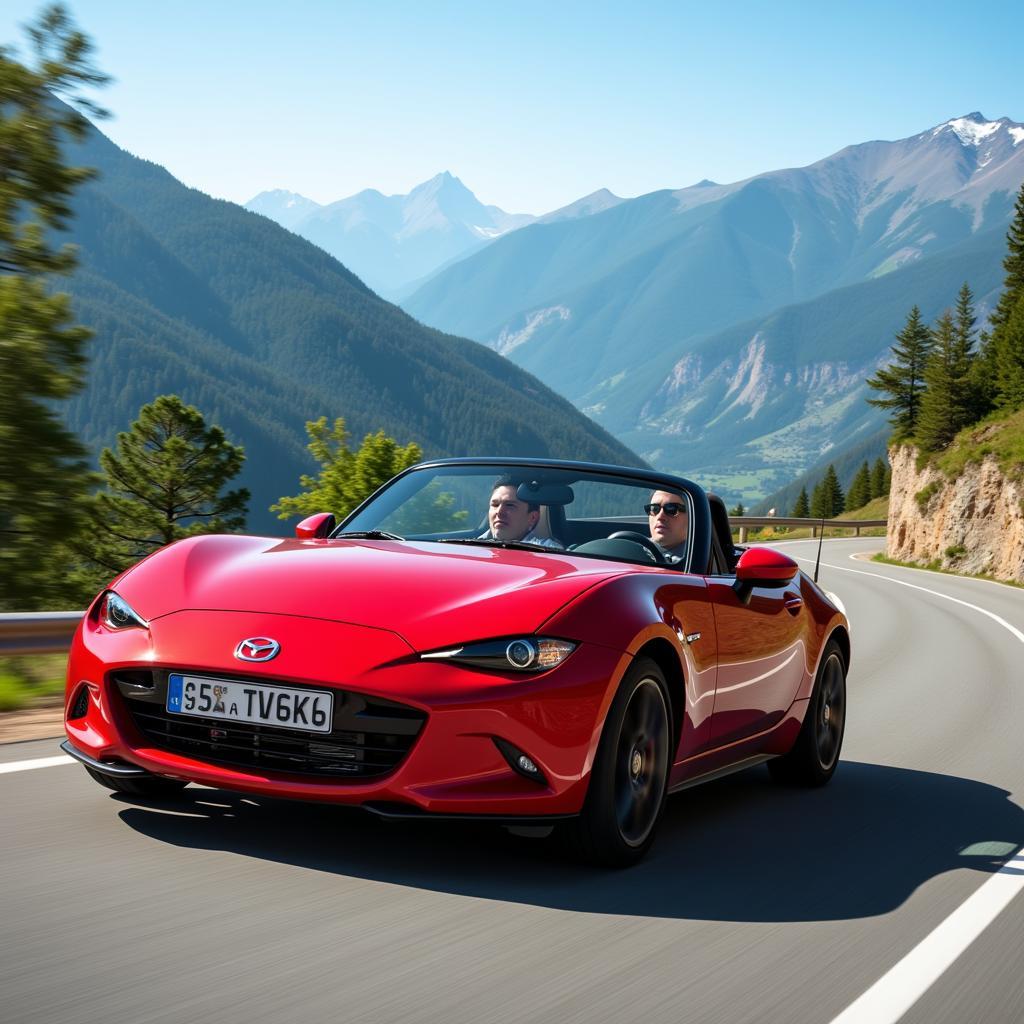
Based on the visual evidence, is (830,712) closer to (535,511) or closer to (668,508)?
(668,508)

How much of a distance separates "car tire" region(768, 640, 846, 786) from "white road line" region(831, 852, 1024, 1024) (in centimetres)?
146

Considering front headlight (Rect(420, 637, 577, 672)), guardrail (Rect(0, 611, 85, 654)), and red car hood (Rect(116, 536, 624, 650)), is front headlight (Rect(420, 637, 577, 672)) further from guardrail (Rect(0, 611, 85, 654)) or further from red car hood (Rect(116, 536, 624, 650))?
guardrail (Rect(0, 611, 85, 654))

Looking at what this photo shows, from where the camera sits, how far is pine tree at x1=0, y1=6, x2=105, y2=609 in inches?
461

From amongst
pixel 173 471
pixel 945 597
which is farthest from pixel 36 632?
pixel 173 471

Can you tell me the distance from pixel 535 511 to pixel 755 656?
105 cm

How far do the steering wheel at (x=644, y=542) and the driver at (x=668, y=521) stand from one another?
0.33 ft

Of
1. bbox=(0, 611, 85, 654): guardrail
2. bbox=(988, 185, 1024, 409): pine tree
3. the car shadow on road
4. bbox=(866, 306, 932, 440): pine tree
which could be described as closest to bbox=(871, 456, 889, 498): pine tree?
bbox=(866, 306, 932, 440): pine tree

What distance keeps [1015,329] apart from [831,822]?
58248 mm

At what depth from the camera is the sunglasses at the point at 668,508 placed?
19.0ft

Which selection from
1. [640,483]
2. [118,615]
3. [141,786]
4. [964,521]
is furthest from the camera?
[964,521]

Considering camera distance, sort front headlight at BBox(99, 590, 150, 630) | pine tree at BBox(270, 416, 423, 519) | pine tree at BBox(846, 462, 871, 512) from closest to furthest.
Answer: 1. front headlight at BBox(99, 590, 150, 630)
2. pine tree at BBox(270, 416, 423, 519)
3. pine tree at BBox(846, 462, 871, 512)

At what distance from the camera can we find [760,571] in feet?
18.0

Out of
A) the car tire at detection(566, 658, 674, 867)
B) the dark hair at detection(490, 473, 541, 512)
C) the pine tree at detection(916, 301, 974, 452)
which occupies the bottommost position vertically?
the car tire at detection(566, 658, 674, 867)

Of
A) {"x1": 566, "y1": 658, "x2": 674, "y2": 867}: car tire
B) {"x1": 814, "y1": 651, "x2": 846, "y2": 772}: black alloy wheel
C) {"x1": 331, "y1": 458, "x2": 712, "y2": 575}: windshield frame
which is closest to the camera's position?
{"x1": 566, "y1": 658, "x2": 674, "y2": 867}: car tire
